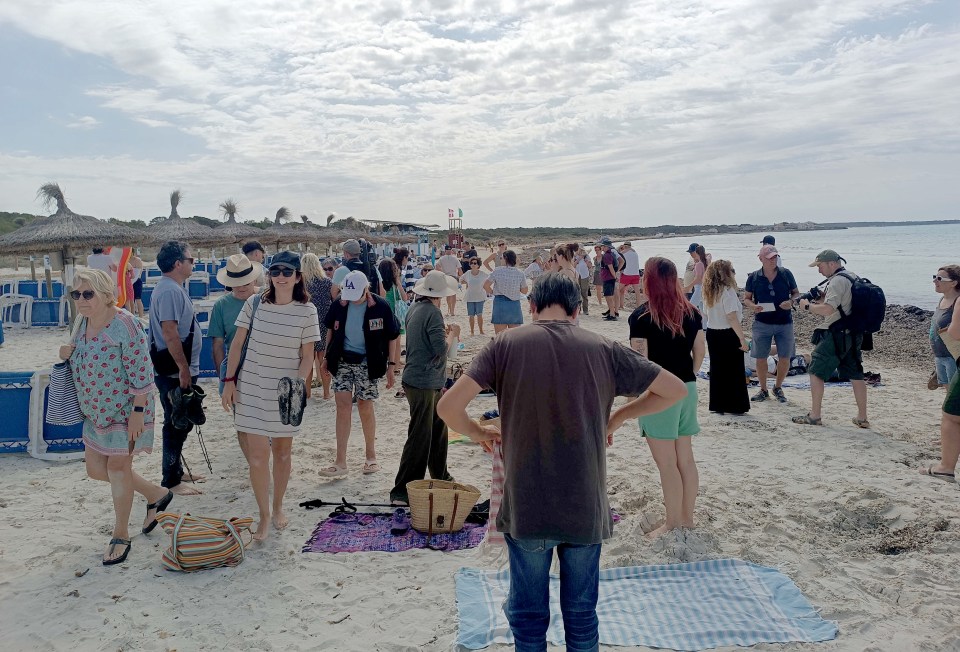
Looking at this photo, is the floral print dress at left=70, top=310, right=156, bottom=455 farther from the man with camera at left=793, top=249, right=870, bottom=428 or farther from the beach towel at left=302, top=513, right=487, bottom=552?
the man with camera at left=793, top=249, right=870, bottom=428

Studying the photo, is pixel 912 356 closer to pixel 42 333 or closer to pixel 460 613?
pixel 460 613

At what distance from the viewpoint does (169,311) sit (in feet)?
14.7

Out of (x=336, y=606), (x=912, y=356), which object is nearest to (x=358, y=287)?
(x=336, y=606)

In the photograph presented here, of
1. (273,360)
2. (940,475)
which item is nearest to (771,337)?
(940,475)

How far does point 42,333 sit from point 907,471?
14.1 meters

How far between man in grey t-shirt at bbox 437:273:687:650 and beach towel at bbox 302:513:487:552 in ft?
6.18

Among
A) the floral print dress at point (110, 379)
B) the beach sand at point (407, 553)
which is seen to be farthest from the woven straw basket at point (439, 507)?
the floral print dress at point (110, 379)

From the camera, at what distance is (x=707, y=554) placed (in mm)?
3941

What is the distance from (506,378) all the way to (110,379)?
270 centimetres

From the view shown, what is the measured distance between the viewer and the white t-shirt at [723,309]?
6527 millimetres

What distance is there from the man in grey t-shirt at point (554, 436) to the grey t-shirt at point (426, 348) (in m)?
2.30

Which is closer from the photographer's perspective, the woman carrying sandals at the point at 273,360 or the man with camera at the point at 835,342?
the woman carrying sandals at the point at 273,360

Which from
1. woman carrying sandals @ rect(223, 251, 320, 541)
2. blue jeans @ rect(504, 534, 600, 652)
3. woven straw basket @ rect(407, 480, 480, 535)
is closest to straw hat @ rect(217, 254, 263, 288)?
woman carrying sandals @ rect(223, 251, 320, 541)

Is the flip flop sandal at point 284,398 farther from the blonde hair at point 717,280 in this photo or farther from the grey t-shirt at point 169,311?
the blonde hair at point 717,280
